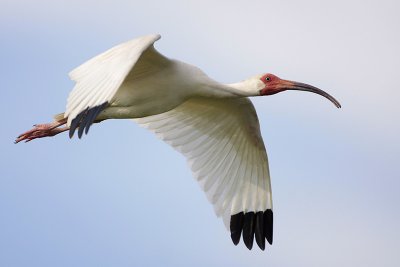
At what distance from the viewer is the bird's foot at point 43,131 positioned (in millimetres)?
20578

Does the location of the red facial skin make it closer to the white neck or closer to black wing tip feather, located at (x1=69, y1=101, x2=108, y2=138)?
the white neck

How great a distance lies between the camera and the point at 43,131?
2069 centimetres

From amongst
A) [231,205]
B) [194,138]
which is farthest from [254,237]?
[194,138]

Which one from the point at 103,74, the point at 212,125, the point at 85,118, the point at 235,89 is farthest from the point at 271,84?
the point at 85,118

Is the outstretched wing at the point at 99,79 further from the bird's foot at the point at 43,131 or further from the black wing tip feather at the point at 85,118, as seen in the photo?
the bird's foot at the point at 43,131

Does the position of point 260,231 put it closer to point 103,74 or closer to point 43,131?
point 43,131

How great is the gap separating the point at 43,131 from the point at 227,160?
3468 millimetres

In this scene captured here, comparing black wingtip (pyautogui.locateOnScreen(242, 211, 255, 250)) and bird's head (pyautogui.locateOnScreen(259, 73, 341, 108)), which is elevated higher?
bird's head (pyautogui.locateOnScreen(259, 73, 341, 108))

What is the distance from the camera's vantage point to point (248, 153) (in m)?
21.6

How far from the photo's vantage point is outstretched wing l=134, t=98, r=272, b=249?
21.4 m

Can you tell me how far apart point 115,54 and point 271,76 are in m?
3.70

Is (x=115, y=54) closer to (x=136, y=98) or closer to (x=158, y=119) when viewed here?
(x=136, y=98)

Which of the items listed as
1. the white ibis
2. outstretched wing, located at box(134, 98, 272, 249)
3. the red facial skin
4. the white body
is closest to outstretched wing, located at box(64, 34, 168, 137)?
the white ibis

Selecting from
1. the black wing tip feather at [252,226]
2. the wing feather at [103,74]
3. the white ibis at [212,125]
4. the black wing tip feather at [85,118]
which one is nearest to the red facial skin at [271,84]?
the white ibis at [212,125]
